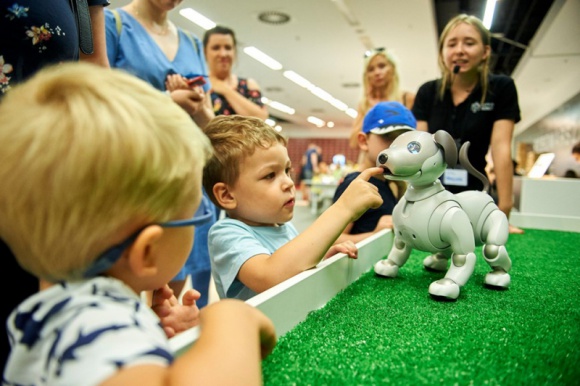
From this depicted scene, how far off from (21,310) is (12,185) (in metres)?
0.11

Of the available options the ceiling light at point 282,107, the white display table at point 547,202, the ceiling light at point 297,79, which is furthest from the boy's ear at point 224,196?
the ceiling light at point 282,107

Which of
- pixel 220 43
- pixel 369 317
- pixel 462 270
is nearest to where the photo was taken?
pixel 369 317

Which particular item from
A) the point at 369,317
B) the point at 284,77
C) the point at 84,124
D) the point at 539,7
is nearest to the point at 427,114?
the point at 369,317

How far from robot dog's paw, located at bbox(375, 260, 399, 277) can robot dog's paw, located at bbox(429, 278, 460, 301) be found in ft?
0.60

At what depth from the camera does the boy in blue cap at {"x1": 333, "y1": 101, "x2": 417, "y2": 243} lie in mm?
1274

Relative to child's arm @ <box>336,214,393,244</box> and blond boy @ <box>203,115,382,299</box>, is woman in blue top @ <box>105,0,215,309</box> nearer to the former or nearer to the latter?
blond boy @ <box>203,115,382,299</box>

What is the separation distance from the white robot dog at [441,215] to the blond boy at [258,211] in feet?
0.25

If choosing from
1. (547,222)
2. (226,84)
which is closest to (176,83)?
(226,84)

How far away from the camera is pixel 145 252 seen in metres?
0.41

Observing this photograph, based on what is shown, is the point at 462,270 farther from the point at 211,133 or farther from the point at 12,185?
the point at 12,185

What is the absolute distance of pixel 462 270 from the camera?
0.86m

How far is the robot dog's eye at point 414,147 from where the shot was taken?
85 centimetres

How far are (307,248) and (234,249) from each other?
0.15 meters

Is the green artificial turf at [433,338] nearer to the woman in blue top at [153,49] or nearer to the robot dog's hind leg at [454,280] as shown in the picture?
the robot dog's hind leg at [454,280]
